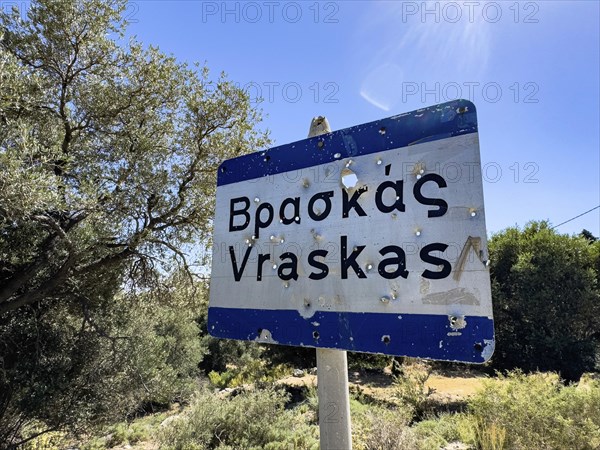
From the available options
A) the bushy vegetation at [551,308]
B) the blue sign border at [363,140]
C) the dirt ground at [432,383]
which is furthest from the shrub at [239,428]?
the bushy vegetation at [551,308]

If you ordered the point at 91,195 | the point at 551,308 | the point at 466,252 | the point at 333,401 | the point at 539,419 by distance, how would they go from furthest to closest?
1. the point at 551,308
2. the point at 539,419
3. the point at 91,195
4. the point at 333,401
5. the point at 466,252

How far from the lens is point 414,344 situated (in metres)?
1.07

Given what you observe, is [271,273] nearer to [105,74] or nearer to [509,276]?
[105,74]

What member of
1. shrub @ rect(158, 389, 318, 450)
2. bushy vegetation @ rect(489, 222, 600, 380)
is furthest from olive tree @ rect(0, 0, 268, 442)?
bushy vegetation @ rect(489, 222, 600, 380)

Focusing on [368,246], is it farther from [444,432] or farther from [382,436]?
[444,432]

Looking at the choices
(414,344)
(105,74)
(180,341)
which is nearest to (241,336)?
(414,344)

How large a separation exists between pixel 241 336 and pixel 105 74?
6802mm

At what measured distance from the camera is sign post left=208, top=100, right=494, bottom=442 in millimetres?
1053

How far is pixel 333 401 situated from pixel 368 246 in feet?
1.75

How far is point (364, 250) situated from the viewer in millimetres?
1218

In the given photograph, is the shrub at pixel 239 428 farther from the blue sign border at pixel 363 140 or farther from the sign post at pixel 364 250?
the blue sign border at pixel 363 140

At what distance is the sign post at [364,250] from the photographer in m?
1.05

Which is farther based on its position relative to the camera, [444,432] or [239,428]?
[444,432]

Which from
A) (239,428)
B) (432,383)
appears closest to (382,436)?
(239,428)
